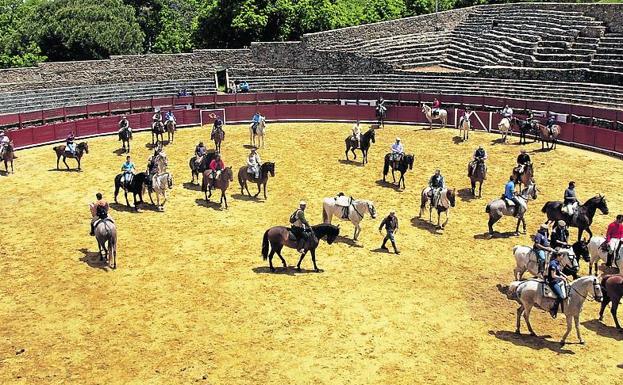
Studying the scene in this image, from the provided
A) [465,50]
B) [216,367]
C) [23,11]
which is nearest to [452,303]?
A: [216,367]

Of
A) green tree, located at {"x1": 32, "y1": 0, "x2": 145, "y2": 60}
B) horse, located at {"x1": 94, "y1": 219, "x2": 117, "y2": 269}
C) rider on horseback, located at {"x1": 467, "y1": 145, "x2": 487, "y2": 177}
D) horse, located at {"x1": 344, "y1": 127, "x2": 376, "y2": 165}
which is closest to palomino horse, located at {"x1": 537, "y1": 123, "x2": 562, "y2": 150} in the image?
rider on horseback, located at {"x1": 467, "y1": 145, "x2": 487, "y2": 177}

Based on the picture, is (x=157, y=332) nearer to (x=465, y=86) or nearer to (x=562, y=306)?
(x=562, y=306)

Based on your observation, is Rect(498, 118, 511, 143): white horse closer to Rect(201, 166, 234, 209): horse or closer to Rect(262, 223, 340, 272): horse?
Rect(201, 166, 234, 209): horse

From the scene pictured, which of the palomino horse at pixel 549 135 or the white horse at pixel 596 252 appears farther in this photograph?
the palomino horse at pixel 549 135

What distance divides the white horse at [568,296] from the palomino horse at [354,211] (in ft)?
22.5

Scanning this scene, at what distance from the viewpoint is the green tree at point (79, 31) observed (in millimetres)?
61312

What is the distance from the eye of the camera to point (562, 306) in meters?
16.1

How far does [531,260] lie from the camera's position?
741 inches

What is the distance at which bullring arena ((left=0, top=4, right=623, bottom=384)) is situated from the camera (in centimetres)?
1569

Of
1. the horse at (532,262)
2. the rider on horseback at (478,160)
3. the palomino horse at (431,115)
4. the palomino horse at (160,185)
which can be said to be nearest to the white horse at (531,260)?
the horse at (532,262)

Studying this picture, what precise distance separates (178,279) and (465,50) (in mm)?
42743

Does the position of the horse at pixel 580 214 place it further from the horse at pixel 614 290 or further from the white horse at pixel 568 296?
the white horse at pixel 568 296

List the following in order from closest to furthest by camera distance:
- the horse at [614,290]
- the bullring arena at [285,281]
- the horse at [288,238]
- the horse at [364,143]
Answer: the bullring arena at [285,281]
the horse at [614,290]
the horse at [288,238]
the horse at [364,143]

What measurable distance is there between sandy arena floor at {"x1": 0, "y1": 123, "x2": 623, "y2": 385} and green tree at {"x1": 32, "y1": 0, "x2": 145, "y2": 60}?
34.5m
